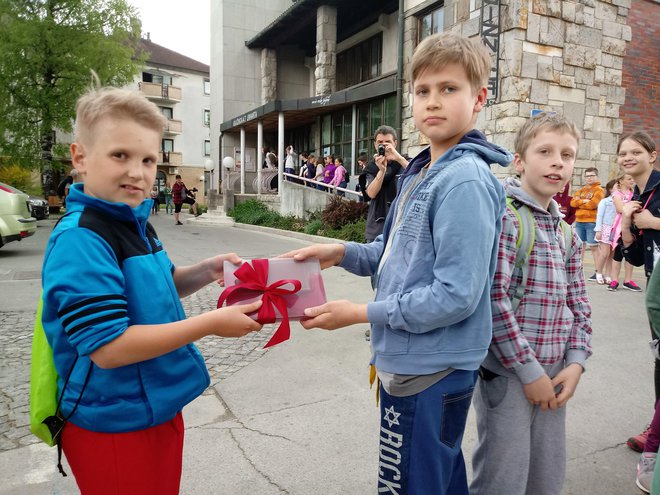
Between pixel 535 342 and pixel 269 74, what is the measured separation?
82.5 ft

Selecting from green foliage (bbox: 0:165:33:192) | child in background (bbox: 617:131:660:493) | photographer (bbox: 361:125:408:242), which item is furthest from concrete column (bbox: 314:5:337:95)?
child in background (bbox: 617:131:660:493)

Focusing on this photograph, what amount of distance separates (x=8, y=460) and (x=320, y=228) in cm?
1172

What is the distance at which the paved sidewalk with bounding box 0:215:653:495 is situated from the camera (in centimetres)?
256

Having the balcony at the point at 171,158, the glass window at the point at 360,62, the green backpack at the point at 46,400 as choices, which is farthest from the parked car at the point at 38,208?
the balcony at the point at 171,158


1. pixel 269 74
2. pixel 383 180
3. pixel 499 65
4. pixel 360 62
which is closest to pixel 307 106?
pixel 360 62

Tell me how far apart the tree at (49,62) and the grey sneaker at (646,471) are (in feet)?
76.4

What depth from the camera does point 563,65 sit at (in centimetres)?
1092

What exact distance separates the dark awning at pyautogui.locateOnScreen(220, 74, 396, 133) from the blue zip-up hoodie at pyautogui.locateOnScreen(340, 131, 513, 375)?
14436mm

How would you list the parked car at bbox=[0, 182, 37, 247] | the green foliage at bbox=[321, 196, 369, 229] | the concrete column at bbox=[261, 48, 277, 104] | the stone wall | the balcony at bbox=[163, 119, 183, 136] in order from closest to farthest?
the parked car at bbox=[0, 182, 37, 247] < the stone wall < the green foliage at bbox=[321, 196, 369, 229] < the concrete column at bbox=[261, 48, 277, 104] < the balcony at bbox=[163, 119, 183, 136]

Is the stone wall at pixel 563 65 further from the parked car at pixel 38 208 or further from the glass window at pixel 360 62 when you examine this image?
the parked car at pixel 38 208

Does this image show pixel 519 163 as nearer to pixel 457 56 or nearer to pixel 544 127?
pixel 544 127

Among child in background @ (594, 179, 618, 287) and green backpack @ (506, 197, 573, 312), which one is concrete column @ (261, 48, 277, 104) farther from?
green backpack @ (506, 197, 573, 312)

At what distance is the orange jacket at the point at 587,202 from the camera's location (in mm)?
8492

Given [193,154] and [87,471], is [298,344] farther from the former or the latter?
[193,154]
